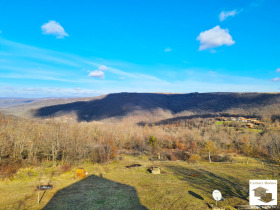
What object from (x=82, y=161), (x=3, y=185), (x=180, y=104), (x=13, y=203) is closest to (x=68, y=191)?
(x=13, y=203)

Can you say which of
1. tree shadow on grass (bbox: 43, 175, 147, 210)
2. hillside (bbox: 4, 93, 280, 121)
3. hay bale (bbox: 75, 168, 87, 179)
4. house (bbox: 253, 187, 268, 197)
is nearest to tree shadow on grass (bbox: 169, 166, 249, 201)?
house (bbox: 253, 187, 268, 197)

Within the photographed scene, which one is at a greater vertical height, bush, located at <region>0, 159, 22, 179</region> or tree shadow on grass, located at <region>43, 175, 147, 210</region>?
bush, located at <region>0, 159, 22, 179</region>

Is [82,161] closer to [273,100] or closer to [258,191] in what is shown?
[258,191]

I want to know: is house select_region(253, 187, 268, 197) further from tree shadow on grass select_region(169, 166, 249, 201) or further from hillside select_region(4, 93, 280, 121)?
hillside select_region(4, 93, 280, 121)

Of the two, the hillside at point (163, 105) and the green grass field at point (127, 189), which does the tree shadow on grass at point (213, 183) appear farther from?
the hillside at point (163, 105)

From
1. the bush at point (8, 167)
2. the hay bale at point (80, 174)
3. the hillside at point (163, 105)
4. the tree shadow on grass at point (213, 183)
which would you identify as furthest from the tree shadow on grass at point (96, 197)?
the hillside at point (163, 105)

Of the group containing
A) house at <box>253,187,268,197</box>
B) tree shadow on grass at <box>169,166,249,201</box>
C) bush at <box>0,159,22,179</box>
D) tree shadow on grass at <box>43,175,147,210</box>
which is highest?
house at <box>253,187,268,197</box>
